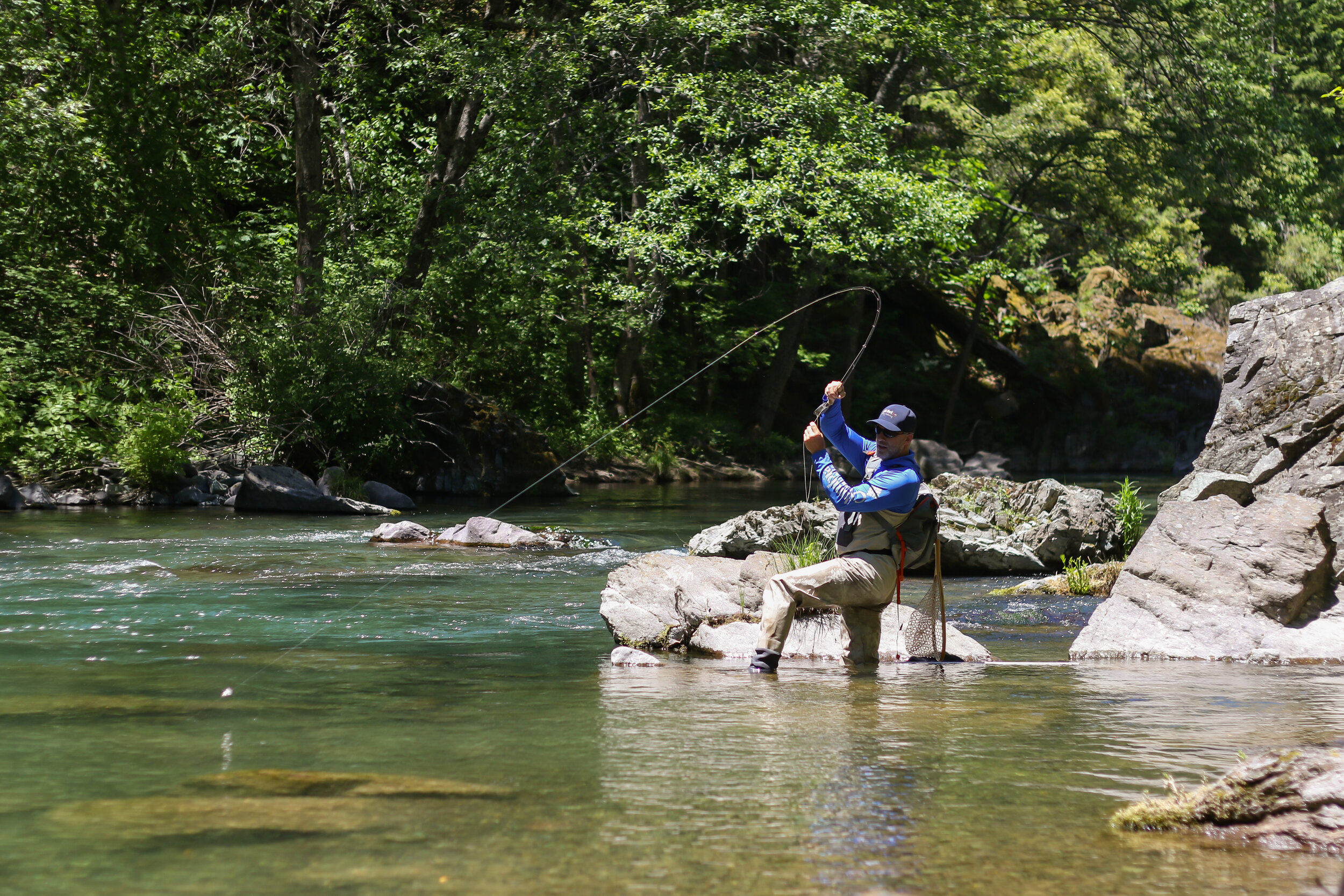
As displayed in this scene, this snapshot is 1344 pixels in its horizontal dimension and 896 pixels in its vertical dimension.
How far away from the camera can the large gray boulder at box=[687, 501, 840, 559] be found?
1170 cm

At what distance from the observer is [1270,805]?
11.9ft

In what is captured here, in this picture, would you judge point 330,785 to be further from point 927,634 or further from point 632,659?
point 927,634

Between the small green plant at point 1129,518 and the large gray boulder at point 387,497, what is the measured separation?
1069 cm

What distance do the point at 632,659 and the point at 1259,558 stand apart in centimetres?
392

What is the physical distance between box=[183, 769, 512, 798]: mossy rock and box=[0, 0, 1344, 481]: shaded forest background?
50.7 ft

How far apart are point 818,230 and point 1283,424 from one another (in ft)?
38.3

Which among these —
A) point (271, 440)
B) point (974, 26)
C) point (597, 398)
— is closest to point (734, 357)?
point (597, 398)

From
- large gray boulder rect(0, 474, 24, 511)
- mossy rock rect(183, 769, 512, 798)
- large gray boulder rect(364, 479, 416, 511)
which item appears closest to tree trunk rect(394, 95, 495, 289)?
large gray boulder rect(364, 479, 416, 511)

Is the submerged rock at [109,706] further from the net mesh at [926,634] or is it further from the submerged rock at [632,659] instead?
the net mesh at [926,634]

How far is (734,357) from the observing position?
1201 inches

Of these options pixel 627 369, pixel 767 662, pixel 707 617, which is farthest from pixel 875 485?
pixel 627 369

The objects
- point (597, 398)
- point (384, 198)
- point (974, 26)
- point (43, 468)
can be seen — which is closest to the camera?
point (43, 468)

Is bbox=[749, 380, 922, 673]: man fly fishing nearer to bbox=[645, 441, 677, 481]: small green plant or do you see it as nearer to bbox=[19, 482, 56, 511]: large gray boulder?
bbox=[19, 482, 56, 511]: large gray boulder

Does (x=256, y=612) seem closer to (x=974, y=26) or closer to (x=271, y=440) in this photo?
(x=271, y=440)
